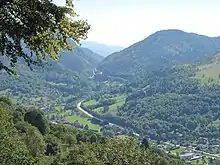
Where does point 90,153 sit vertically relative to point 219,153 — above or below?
above

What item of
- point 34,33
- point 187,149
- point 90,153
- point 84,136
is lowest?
point 187,149

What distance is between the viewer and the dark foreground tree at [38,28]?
45.5 feet

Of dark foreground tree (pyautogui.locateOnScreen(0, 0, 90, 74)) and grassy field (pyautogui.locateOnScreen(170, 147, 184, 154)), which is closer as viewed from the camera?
dark foreground tree (pyautogui.locateOnScreen(0, 0, 90, 74))

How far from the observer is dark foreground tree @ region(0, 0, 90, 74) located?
13859 millimetres

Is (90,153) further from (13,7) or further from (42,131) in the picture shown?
(42,131)

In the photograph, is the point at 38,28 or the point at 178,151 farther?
the point at 178,151

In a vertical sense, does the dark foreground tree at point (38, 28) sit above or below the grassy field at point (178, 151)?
above

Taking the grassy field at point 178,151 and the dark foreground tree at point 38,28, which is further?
the grassy field at point 178,151

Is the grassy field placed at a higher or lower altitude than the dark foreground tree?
lower

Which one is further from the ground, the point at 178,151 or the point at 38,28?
the point at 38,28

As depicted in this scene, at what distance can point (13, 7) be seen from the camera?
13797 mm

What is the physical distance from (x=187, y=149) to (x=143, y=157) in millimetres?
165403

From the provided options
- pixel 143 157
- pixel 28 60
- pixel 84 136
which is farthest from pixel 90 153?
pixel 84 136

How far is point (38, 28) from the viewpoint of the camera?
14273 mm
